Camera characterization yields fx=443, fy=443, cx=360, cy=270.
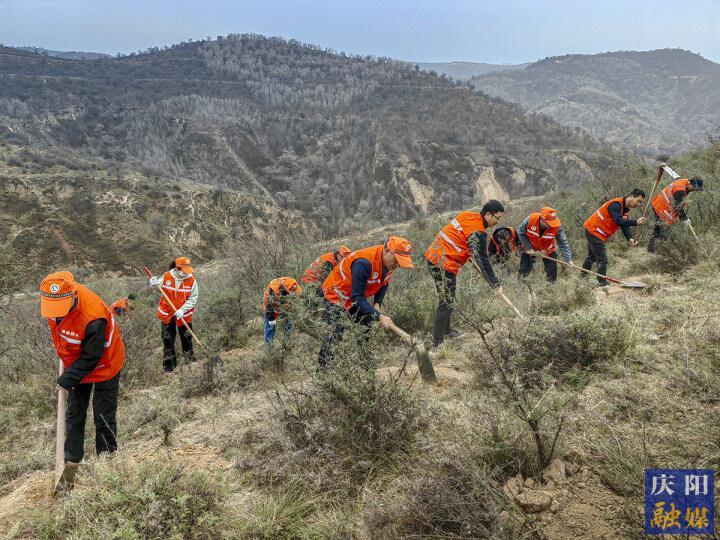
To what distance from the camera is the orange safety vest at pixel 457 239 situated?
4.50 m

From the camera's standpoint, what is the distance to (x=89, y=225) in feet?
74.4

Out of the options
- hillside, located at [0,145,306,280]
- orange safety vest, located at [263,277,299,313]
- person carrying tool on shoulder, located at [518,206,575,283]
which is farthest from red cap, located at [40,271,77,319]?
hillside, located at [0,145,306,280]

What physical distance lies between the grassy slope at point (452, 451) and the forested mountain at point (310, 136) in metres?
24.0

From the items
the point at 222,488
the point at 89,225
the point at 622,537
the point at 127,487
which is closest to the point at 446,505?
the point at 622,537

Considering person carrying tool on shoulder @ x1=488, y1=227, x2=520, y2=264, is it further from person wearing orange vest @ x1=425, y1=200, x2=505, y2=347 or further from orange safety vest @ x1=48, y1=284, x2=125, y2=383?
orange safety vest @ x1=48, y1=284, x2=125, y2=383

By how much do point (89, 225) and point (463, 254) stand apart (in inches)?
928

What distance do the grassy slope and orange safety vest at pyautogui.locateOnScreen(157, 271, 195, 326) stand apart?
1687 mm

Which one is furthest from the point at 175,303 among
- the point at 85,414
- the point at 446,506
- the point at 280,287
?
the point at 446,506

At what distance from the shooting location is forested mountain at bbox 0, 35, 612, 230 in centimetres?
3850

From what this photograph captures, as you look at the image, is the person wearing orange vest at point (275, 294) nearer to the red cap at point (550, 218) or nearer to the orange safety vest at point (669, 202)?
the red cap at point (550, 218)

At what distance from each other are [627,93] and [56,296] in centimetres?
15231

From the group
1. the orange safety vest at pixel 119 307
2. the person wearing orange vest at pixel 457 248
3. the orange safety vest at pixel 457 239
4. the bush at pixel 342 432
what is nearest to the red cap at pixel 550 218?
the person wearing orange vest at pixel 457 248

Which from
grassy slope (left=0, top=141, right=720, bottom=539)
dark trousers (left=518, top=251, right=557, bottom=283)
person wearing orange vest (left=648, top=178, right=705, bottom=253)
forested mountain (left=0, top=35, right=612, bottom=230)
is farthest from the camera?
forested mountain (left=0, top=35, right=612, bottom=230)

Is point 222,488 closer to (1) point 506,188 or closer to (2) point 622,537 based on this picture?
(2) point 622,537
